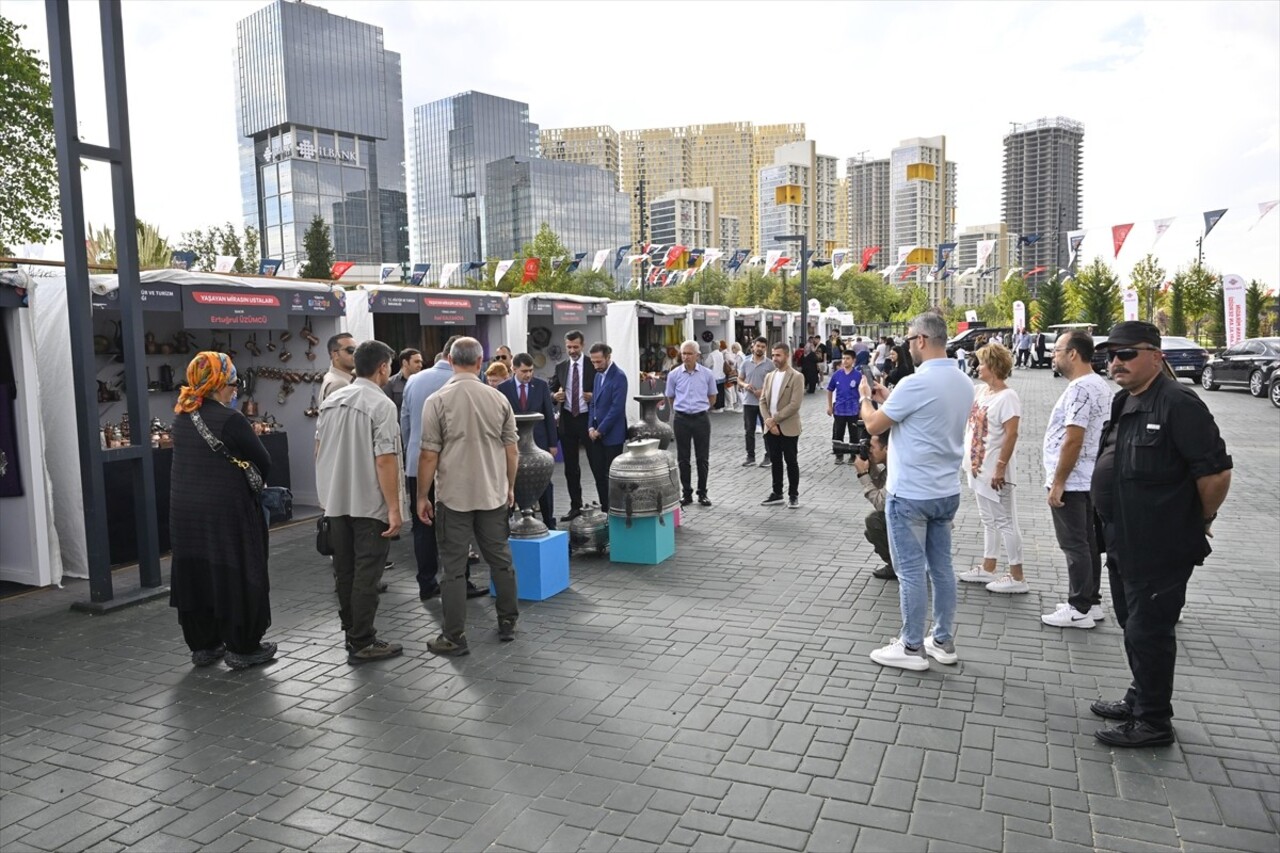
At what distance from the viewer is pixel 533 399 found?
784 cm

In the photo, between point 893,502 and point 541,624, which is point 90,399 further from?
point 893,502

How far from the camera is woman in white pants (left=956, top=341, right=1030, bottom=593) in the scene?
5.95 meters

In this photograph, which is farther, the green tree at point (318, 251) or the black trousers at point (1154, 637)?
the green tree at point (318, 251)

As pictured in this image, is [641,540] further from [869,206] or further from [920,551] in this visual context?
[869,206]

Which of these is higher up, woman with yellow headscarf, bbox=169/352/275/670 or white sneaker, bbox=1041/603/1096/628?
woman with yellow headscarf, bbox=169/352/275/670

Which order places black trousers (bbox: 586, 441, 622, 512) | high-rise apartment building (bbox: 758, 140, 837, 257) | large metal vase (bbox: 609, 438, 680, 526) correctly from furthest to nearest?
high-rise apartment building (bbox: 758, 140, 837, 257) < black trousers (bbox: 586, 441, 622, 512) < large metal vase (bbox: 609, 438, 680, 526)

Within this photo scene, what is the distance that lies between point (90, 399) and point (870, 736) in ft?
19.9

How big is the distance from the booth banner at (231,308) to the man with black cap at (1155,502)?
314 inches

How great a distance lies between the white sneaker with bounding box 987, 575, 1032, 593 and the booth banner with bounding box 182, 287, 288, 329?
7.53 meters

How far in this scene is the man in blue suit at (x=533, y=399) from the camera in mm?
7672

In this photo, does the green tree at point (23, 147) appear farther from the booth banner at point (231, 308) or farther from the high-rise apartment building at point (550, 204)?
the high-rise apartment building at point (550, 204)

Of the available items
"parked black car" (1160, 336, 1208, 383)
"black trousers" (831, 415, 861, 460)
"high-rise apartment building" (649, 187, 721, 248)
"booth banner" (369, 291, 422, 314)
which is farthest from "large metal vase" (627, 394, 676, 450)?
"high-rise apartment building" (649, 187, 721, 248)

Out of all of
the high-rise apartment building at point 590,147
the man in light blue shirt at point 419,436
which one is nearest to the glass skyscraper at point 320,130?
the high-rise apartment building at point 590,147

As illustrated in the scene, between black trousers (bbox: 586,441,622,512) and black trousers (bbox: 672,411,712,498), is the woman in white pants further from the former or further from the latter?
black trousers (bbox: 672,411,712,498)
